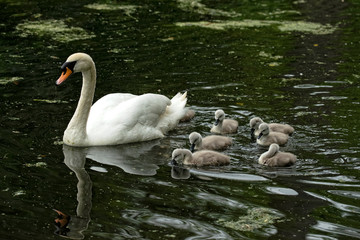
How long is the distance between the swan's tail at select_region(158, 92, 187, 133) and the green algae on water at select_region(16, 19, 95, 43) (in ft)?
15.9

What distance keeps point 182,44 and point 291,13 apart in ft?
13.4

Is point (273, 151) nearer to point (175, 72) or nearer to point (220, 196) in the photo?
point (220, 196)

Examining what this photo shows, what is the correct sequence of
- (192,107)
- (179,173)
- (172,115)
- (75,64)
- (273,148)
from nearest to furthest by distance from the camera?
(179,173) < (273,148) < (75,64) < (172,115) < (192,107)

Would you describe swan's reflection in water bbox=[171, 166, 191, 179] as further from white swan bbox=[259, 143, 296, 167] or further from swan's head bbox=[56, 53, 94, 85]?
swan's head bbox=[56, 53, 94, 85]

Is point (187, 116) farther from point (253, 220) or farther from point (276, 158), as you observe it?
point (253, 220)

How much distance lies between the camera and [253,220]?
22.0 ft

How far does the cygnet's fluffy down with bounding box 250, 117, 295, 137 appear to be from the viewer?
30.5 feet

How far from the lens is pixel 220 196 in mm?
7301

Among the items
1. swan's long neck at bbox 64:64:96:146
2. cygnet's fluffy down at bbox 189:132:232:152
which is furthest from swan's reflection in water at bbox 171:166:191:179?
swan's long neck at bbox 64:64:96:146

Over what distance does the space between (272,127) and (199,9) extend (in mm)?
8714

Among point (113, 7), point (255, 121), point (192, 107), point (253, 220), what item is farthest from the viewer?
point (113, 7)

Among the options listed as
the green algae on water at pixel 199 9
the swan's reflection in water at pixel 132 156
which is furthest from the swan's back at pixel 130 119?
the green algae on water at pixel 199 9

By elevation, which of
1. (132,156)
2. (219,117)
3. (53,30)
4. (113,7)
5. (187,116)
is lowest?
(132,156)

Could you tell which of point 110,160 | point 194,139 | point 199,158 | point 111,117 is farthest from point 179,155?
point 111,117
